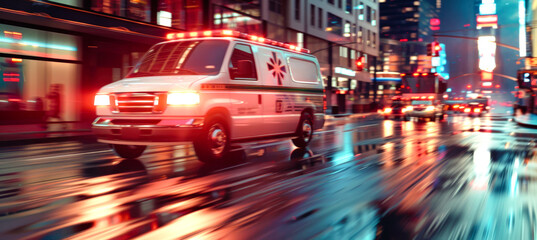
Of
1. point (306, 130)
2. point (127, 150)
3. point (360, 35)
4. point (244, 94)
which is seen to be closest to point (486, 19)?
point (360, 35)

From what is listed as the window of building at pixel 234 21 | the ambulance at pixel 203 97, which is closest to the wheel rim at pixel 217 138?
the ambulance at pixel 203 97

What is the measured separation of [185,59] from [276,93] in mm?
2171

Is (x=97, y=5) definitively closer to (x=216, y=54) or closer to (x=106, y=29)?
(x=106, y=29)

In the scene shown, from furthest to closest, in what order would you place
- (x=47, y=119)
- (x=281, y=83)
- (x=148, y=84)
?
(x=47, y=119)
(x=281, y=83)
(x=148, y=84)

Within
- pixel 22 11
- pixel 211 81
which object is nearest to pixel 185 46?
pixel 211 81

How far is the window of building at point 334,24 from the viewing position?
58125 millimetres

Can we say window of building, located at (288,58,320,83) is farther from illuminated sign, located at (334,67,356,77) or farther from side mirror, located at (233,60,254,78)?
illuminated sign, located at (334,67,356,77)

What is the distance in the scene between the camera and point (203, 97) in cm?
793

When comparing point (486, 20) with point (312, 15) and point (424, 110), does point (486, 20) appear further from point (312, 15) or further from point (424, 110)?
point (424, 110)

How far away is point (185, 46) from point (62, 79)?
15229 mm

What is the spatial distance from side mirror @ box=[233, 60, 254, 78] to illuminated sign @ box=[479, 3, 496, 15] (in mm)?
206652

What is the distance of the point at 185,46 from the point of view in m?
9.11

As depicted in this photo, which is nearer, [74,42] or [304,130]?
[304,130]

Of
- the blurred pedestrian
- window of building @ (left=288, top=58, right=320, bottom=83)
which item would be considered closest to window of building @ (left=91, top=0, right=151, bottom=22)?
the blurred pedestrian
